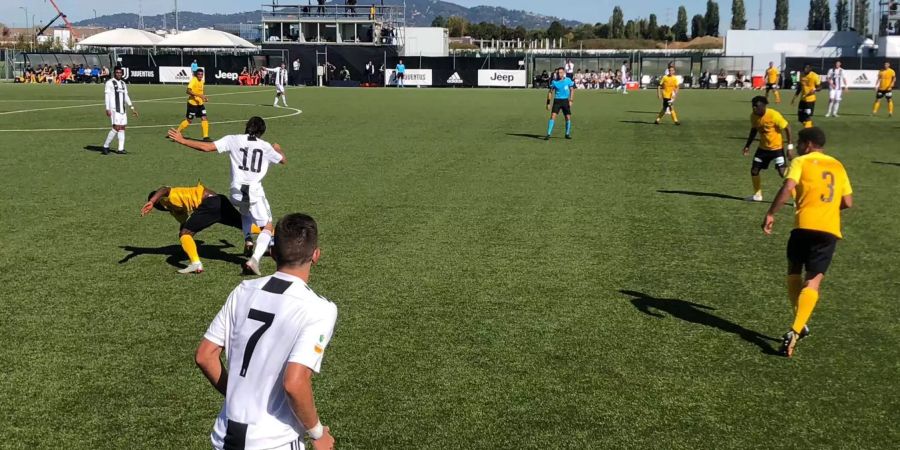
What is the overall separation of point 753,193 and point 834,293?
7.23m

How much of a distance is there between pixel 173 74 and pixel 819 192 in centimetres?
6516

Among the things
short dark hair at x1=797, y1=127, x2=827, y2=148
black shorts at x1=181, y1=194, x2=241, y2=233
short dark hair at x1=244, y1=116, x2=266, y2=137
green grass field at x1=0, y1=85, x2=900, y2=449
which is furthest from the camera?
short dark hair at x1=244, y1=116, x2=266, y2=137

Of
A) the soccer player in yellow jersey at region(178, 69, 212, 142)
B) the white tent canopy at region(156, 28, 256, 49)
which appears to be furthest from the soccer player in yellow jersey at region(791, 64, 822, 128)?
the white tent canopy at region(156, 28, 256, 49)

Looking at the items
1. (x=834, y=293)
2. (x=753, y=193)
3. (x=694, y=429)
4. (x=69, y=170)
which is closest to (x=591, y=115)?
(x=753, y=193)

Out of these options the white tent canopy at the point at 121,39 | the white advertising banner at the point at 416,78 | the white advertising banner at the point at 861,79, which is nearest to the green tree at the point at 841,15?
the white advertising banner at the point at 861,79

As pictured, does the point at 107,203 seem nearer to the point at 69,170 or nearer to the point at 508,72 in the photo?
the point at 69,170

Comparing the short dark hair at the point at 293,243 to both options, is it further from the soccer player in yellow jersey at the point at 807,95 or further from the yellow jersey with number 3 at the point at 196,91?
the soccer player in yellow jersey at the point at 807,95

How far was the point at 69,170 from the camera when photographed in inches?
712

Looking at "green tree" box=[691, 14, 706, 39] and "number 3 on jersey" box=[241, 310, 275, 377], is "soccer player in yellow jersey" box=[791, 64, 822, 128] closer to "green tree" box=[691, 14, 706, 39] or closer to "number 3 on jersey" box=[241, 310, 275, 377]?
"number 3 on jersey" box=[241, 310, 275, 377]

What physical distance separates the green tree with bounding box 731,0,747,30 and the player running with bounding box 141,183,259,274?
542 feet

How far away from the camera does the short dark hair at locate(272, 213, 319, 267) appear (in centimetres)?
379

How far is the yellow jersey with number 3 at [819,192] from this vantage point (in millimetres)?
7570

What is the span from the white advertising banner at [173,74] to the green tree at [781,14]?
122605 mm

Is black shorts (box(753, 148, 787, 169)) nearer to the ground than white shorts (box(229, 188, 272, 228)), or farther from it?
farther from it
